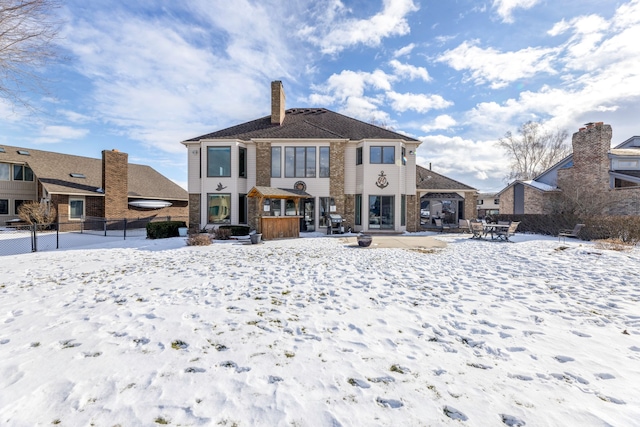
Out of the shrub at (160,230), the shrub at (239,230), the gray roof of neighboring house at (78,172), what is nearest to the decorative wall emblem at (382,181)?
the shrub at (239,230)

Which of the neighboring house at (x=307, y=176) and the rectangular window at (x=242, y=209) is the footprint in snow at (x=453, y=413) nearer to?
the neighboring house at (x=307, y=176)

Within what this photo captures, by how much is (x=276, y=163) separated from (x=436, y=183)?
11.6 metres

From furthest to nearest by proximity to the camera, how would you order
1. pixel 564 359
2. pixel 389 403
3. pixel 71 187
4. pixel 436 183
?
pixel 71 187 < pixel 436 183 < pixel 564 359 < pixel 389 403

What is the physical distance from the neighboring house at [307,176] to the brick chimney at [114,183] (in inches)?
287

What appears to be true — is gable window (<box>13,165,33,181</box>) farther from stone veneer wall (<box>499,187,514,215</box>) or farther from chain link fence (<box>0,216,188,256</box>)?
stone veneer wall (<box>499,187,514,215</box>)

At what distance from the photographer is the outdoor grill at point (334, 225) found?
664 inches

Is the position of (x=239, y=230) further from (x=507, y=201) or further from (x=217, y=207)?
(x=507, y=201)

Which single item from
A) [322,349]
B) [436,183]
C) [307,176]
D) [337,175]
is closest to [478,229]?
[436,183]

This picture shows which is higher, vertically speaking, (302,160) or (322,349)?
(302,160)

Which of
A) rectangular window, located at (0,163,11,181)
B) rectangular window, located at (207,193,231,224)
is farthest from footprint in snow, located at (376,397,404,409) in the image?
rectangular window, located at (0,163,11,181)

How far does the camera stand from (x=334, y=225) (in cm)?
1703

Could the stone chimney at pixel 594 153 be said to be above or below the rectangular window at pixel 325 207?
above

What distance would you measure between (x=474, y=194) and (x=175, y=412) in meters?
21.6

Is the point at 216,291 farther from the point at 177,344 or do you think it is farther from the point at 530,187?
the point at 530,187
